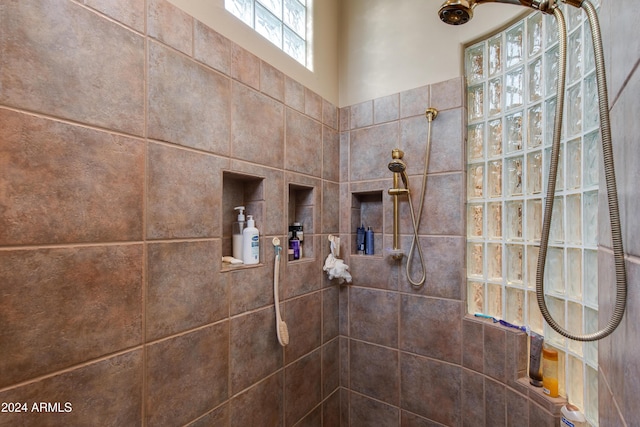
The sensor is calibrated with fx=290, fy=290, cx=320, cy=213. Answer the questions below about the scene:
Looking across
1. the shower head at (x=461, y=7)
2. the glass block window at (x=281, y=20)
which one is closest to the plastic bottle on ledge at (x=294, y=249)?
the glass block window at (x=281, y=20)

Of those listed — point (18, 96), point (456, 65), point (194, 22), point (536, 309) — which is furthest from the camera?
point (456, 65)

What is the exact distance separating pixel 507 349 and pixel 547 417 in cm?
23

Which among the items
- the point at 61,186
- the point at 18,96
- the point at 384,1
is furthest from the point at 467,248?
the point at 18,96

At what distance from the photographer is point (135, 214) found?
0.81 metres

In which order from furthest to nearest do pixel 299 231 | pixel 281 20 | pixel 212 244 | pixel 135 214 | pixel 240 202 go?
1. pixel 299 231
2. pixel 281 20
3. pixel 240 202
4. pixel 212 244
5. pixel 135 214

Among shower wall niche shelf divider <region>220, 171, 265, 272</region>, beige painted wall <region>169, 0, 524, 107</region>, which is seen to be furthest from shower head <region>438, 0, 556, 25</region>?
shower wall niche shelf divider <region>220, 171, 265, 272</region>

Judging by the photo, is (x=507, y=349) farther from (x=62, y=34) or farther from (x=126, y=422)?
(x=62, y=34)

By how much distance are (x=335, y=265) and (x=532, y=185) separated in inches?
36.9

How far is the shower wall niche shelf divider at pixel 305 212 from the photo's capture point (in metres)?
1.49

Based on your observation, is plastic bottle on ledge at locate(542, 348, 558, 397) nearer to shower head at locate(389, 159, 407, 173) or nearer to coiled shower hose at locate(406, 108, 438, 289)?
coiled shower hose at locate(406, 108, 438, 289)

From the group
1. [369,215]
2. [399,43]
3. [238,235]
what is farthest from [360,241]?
[399,43]

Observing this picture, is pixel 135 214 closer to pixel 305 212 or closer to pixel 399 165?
pixel 305 212

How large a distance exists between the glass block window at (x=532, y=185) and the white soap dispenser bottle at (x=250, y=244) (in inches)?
38.2

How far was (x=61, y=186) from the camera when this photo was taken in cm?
69
